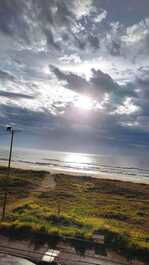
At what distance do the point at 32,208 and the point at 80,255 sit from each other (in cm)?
1249

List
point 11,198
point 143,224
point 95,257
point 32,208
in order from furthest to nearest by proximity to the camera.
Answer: point 11,198
point 143,224
point 32,208
point 95,257

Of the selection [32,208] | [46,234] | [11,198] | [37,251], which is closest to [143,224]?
[32,208]

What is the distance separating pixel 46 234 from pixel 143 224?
1588 cm

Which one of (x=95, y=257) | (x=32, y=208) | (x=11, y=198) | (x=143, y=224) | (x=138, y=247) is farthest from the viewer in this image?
(x=11, y=198)

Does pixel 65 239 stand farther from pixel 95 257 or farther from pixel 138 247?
pixel 138 247

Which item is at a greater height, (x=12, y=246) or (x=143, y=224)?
(x=12, y=246)

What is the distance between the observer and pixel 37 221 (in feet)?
61.7

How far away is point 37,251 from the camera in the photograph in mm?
13422

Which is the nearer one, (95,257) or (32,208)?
(95,257)

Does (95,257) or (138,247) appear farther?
(138,247)

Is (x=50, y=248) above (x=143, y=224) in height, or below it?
above

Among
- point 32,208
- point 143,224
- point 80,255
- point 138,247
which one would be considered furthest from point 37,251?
point 143,224

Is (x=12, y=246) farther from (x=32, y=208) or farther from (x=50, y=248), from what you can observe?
(x=32, y=208)

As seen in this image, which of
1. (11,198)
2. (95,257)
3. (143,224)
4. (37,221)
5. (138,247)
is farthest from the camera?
(11,198)
